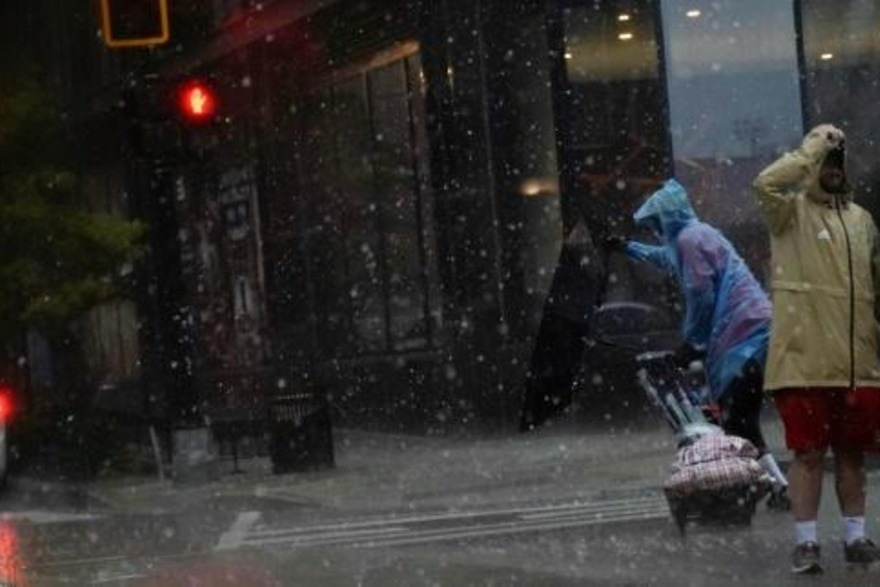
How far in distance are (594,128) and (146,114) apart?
166 inches

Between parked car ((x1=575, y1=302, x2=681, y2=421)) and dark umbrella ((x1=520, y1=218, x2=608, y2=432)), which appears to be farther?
parked car ((x1=575, y1=302, x2=681, y2=421))

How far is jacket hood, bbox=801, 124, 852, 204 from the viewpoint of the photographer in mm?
7723

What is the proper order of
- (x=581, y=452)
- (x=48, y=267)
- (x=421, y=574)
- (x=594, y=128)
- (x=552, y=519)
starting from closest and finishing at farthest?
1. (x=421, y=574)
2. (x=552, y=519)
3. (x=581, y=452)
4. (x=594, y=128)
5. (x=48, y=267)

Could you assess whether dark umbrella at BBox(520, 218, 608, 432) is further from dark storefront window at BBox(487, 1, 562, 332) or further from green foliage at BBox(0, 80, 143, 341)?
green foliage at BBox(0, 80, 143, 341)

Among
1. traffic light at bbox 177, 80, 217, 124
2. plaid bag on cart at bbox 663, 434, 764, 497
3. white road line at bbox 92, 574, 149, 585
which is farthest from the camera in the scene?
traffic light at bbox 177, 80, 217, 124

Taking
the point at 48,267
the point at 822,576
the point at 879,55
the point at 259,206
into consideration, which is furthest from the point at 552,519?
the point at 259,206

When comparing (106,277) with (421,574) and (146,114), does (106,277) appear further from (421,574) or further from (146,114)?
(421,574)

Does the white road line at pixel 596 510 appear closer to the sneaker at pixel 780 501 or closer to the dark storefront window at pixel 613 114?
the sneaker at pixel 780 501

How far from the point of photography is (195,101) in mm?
14734

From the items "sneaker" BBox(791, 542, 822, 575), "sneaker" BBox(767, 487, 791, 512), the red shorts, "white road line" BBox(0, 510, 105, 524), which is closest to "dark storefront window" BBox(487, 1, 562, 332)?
"white road line" BBox(0, 510, 105, 524)

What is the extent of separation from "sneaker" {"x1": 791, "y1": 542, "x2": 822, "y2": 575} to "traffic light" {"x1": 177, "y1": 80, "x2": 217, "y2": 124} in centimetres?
848

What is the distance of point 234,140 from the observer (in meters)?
22.6

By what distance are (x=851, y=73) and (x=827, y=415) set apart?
31.2ft

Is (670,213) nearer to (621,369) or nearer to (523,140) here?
(621,369)
